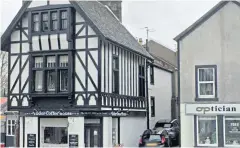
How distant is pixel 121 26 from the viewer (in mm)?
32250

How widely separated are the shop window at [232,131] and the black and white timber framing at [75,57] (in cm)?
756

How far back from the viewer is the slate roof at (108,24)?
26125 mm

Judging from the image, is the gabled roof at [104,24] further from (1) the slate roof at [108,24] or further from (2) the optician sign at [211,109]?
(2) the optician sign at [211,109]

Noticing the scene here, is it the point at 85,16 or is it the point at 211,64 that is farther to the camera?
the point at 85,16

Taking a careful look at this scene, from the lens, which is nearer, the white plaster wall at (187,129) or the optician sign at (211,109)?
the optician sign at (211,109)

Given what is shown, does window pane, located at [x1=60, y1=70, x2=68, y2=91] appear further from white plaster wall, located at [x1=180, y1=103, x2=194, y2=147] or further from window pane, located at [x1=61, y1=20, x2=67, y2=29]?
white plaster wall, located at [x1=180, y1=103, x2=194, y2=147]

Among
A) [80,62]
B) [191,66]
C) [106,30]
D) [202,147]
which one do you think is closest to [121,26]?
[106,30]

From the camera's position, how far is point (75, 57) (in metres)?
25.8

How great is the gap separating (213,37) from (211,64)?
138 centimetres

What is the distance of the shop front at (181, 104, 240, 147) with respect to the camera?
68.8 ft

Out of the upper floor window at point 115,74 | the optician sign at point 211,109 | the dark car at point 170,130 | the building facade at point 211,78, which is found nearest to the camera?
the optician sign at point 211,109

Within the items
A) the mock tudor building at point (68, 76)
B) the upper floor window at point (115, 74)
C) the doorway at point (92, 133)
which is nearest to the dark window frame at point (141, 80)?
the mock tudor building at point (68, 76)

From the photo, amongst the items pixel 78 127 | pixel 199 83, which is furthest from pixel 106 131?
pixel 199 83

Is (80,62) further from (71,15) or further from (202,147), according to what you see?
(202,147)
